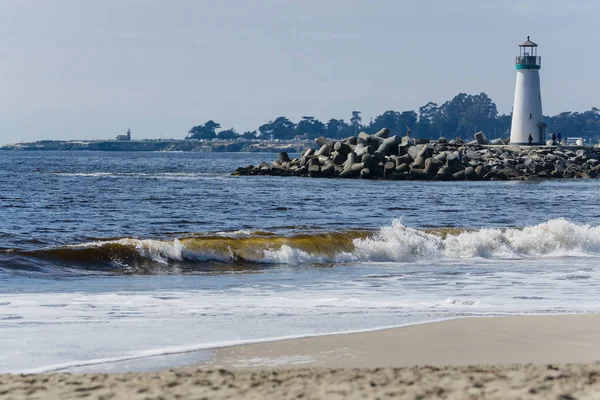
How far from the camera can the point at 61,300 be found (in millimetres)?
10789

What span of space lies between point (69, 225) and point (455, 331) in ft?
50.6

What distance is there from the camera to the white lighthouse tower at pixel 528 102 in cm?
5797

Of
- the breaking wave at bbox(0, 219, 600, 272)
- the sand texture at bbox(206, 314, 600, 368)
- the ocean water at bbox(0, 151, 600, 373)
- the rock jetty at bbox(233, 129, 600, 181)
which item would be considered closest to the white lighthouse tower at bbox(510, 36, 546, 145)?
the rock jetty at bbox(233, 129, 600, 181)

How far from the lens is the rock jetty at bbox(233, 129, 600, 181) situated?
1836 inches

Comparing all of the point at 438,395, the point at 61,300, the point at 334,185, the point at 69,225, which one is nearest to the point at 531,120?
the point at 334,185

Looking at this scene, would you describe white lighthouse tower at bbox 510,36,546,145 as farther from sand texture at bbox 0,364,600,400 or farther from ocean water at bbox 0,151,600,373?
sand texture at bbox 0,364,600,400

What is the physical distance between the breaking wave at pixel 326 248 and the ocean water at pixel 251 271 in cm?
4

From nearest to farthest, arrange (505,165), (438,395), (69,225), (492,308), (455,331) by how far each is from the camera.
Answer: (438,395), (455,331), (492,308), (69,225), (505,165)

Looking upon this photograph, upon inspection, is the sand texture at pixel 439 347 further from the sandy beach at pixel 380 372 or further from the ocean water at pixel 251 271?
the ocean water at pixel 251 271

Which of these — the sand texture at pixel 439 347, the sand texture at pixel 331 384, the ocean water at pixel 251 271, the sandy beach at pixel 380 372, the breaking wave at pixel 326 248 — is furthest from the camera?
the breaking wave at pixel 326 248

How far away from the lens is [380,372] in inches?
239

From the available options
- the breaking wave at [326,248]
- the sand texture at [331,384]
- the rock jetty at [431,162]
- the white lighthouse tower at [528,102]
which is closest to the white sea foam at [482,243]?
the breaking wave at [326,248]

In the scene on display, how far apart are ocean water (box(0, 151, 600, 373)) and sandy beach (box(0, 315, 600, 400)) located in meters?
0.67

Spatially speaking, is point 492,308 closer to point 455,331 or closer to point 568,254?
point 455,331
